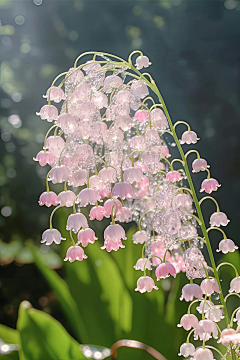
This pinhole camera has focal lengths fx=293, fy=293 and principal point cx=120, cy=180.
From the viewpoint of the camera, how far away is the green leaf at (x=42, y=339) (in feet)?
2.68

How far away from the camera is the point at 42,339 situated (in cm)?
82

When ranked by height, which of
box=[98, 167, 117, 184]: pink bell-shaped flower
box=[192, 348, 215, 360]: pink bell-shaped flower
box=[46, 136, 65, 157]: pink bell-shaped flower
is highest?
box=[46, 136, 65, 157]: pink bell-shaped flower

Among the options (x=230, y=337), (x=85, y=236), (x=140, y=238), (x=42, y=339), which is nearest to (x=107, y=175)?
(x=85, y=236)

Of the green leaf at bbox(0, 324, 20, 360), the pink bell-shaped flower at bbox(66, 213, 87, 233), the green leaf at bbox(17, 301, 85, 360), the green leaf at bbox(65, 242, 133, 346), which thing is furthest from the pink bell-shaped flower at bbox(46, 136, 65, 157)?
the green leaf at bbox(0, 324, 20, 360)

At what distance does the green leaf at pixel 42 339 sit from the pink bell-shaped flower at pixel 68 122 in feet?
1.83

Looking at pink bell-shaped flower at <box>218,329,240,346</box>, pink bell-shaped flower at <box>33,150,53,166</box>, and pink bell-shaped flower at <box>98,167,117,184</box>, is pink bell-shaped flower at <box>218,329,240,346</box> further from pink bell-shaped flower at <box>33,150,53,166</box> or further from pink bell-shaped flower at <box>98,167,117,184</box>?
pink bell-shaped flower at <box>33,150,53,166</box>

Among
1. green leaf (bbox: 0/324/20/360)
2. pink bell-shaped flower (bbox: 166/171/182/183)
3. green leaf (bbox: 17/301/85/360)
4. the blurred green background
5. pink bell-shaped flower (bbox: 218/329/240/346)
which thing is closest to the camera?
pink bell-shaped flower (bbox: 218/329/240/346)

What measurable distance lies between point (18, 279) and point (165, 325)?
762 millimetres

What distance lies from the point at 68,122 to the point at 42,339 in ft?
2.09

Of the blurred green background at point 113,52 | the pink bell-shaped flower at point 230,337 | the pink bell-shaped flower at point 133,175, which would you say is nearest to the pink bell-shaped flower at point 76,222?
the pink bell-shaped flower at point 133,175

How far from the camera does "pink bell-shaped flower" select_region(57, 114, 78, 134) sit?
0.53m

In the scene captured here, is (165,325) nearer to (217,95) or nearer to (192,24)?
(217,95)

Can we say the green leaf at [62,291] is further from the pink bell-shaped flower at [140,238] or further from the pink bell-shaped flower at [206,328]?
the pink bell-shaped flower at [206,328]

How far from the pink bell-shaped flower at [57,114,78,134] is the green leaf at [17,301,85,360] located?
56 centimetres
